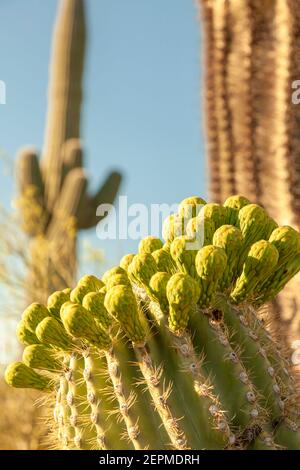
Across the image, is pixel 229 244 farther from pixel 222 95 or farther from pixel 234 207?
pixel 222 95

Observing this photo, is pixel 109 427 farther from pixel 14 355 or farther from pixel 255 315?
pixel 14 355

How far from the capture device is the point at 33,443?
356cm

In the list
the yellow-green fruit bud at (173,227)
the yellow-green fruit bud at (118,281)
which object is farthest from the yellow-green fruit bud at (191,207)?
the yellow-green fruit bud at (118,281)

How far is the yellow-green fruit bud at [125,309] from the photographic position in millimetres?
1301

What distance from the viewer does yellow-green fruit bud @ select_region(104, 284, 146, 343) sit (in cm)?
130

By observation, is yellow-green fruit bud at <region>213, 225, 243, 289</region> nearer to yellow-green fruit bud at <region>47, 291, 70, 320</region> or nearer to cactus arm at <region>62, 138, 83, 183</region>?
yellow-green fruit bud at <region>47, 291, 70, 320</region>

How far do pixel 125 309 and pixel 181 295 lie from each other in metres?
0.12

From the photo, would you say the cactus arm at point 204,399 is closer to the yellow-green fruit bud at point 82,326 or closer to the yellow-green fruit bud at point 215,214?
the yellow-green fruit bud at point 82,326

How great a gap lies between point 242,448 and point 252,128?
196 centimetres

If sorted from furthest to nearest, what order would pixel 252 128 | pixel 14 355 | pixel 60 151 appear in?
pixel 60 151 < pixel 14 355 < pixel 252 128

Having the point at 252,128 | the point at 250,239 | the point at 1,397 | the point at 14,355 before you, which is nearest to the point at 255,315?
the point at 250,239

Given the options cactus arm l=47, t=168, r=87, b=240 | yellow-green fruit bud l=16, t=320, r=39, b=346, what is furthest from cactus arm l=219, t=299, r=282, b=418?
cactus arm l=47, t=168, r=87, b=240

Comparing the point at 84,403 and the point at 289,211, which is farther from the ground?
the point at 289,211

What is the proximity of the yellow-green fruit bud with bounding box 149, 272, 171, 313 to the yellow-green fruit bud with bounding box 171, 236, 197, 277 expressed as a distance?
55mm
